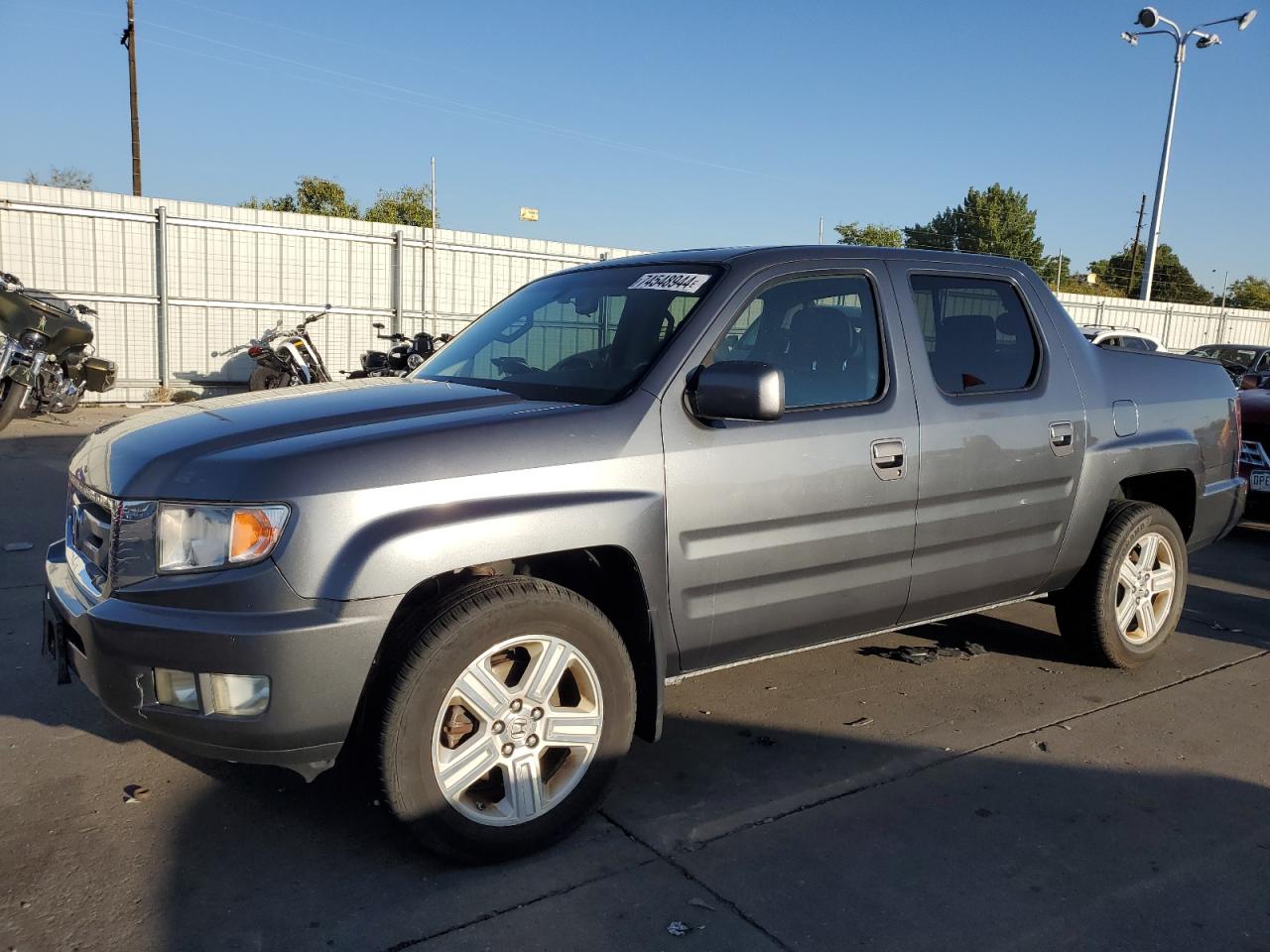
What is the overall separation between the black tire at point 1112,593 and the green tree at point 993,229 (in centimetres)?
6728

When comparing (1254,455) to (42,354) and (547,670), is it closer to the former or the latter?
(547,670)

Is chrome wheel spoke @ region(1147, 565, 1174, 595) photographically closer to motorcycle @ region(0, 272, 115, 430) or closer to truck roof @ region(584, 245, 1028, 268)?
truck roof @ region(584, 245, 1028, 268)

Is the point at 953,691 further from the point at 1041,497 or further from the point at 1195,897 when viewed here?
the point at 1195,897

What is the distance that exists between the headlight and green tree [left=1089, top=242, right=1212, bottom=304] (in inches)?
3149

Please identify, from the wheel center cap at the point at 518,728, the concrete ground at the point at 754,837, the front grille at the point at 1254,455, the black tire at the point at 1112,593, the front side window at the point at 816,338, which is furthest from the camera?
the front grille at the point at 1254,455

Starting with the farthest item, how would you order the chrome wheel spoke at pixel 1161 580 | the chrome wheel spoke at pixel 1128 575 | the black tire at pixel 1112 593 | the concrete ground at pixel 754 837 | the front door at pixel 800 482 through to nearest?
1. the chrome wheel spoke at pixel 1161 580
2. the chrome wheel spoke at pixel 1128 575
3. the black tire at pixel 1112 593
4. the front door at pixel 800 482
5. the concrete ground at pixel 754 837

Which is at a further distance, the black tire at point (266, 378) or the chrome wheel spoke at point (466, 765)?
Result: the black tire at point (266, 378)

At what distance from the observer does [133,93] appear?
29.4 metres

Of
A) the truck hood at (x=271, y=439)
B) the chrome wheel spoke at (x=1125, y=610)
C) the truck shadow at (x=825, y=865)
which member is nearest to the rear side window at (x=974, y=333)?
the chrome wheel spoke at (x=1125, y=610)

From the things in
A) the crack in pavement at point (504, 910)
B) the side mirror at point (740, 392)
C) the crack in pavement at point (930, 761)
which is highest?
the side mirror at point (740, 392)

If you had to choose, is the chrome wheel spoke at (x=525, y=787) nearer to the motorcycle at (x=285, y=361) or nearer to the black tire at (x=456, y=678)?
the black tire at (x=456, y=678)

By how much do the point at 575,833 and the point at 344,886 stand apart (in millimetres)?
704

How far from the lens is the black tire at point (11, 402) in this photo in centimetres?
998

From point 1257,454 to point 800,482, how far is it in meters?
6.20
